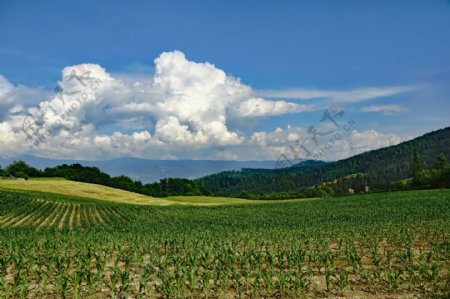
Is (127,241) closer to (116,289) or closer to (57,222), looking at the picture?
(116,289)

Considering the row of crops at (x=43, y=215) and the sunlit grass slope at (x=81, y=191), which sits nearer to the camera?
the row of crops at (x=43, y=215)

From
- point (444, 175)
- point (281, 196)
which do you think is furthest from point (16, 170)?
point (444, 175)

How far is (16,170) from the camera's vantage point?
495ft

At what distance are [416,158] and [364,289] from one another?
122008 mm

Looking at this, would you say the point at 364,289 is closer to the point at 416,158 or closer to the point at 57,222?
the point at 57,222

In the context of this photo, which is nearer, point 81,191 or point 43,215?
point 43,215

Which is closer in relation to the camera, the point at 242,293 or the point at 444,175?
the point at 242,293

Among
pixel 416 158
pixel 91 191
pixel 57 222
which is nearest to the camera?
pixel 57 222

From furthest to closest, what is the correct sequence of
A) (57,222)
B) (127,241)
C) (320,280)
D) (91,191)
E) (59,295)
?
(91,191) → (57,222) → (127,241) → (320,280) → (59,295)

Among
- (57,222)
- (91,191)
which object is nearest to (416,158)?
(91,191)

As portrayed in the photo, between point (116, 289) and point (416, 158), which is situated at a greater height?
point (416, 158)

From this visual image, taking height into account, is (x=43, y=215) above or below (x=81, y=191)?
below

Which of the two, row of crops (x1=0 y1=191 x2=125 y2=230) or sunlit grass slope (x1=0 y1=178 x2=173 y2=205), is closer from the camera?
row of crops (x1=0 y1=191 x2=125 y2=230)

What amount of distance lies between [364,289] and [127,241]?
55.9ft
